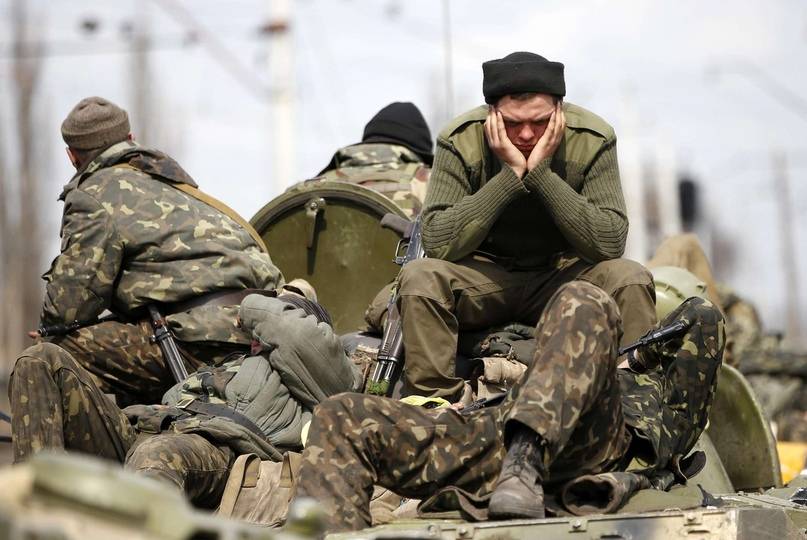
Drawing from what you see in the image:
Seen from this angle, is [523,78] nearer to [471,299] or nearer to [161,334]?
[471,299]

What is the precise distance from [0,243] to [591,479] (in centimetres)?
3328

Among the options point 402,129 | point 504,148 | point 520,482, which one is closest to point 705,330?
point 504,148

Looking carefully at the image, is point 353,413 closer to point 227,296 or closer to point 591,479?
point 591,479

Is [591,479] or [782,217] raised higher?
[591,479]

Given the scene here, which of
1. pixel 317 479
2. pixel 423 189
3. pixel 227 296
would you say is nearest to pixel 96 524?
pixel 317 479

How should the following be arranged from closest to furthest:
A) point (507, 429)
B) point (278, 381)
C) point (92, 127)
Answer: point (507, 429) < point (278, 381) < point (92, 127)

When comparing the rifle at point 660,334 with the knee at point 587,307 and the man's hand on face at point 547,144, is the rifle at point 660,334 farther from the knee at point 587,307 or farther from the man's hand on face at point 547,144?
the man's hand on face at point 547,144

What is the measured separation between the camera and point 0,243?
3619cm

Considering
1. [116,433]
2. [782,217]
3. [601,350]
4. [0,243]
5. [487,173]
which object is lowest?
[782,217]

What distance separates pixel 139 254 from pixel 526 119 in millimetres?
2215

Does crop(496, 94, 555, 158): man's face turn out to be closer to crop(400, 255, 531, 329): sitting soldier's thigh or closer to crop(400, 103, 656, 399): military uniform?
crop(400, 103, 656, 399): military uniform

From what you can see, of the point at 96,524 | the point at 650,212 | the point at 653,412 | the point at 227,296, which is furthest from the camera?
the point at 650,212

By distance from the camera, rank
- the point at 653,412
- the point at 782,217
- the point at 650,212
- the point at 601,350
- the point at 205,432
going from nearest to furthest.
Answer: the point at 601,350, the point at 653,412, the point at 205,432, the point at 650,212, the point at 782,217

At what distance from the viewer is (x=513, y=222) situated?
19.7 ft
